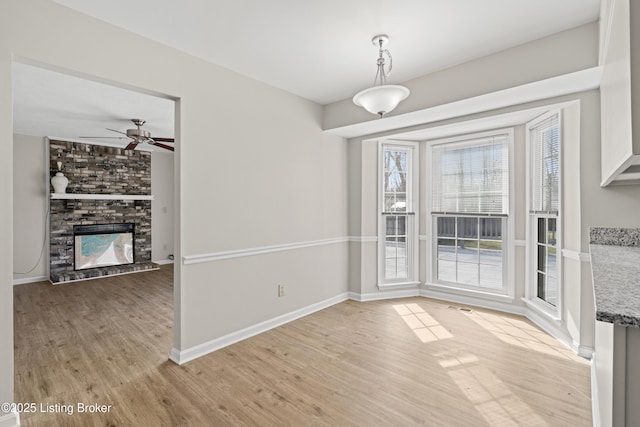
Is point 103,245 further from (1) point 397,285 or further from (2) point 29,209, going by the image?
(1) point 397,285

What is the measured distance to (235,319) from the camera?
10.2 feet

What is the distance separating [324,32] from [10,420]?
134 inches

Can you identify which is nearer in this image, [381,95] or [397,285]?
[381,95]

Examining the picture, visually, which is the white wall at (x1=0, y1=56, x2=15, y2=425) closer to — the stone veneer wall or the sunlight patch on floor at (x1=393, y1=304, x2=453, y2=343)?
the sunlight patch on floor at (x1=393, y1=304, x2=453, y2=343)

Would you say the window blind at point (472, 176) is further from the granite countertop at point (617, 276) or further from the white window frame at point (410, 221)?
the granite countertop at point (617, 276)

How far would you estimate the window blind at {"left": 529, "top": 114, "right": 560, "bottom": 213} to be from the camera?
10.4 ft

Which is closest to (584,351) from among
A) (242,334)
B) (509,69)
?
(509,69)

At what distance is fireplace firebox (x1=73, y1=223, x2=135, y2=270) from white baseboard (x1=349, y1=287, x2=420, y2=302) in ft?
17.2

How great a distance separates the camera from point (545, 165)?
336cm

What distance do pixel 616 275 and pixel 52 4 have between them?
11.3 feet

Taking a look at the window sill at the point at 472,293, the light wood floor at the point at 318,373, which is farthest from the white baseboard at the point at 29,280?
the window sill at the point at 472,293

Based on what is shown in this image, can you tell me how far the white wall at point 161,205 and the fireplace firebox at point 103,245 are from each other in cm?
55

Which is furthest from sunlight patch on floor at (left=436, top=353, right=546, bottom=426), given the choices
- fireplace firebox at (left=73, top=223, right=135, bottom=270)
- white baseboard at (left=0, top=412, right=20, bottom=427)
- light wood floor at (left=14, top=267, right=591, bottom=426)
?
fireplace firebox at (left=73, top=223, right=135, bottom=270)

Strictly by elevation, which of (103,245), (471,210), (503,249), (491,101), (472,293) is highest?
(491,101)
